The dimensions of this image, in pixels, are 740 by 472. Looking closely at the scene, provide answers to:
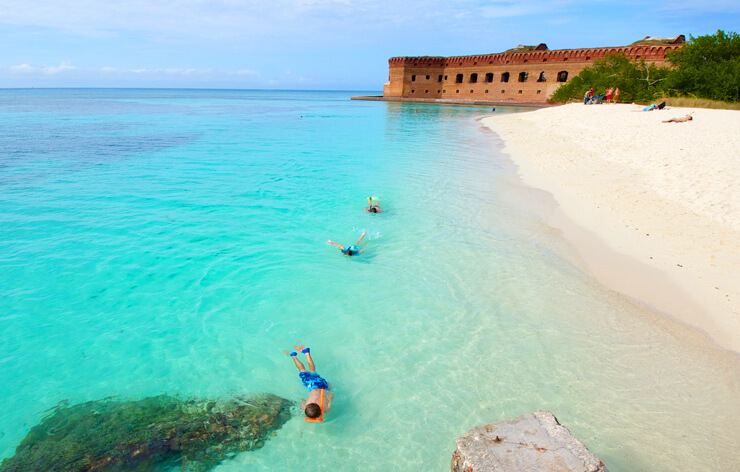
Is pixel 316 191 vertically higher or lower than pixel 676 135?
lower

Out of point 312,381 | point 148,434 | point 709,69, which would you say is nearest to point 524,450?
point 312,381

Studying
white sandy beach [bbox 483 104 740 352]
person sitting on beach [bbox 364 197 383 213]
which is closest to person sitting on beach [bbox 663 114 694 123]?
white sandy beach [bbox 483 104 740 352]

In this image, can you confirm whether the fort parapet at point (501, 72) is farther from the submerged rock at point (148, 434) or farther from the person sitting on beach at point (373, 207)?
the submerged rock at point (148, 434)

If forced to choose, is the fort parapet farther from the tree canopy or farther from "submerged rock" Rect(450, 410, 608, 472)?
"submerged rock" Rect(450, 410, 608, 472)

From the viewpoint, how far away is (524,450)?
2785mm

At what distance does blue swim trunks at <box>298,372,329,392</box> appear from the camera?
420 cm

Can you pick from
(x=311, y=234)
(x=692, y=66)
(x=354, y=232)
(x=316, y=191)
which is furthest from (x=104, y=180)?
(x=692, y=66)

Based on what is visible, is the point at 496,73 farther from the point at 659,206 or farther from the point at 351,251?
the point at 351,251

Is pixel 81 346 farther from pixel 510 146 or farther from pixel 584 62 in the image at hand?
pixel 584 62

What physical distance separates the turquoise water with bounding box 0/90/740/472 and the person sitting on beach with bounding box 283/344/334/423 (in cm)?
13

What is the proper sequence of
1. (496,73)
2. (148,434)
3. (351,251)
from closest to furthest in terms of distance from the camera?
1. (148,434)
2. (351,251)
3. (496,73)

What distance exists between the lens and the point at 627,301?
223 inches

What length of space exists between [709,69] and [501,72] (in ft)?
112

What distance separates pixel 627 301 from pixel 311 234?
5.94 metres
